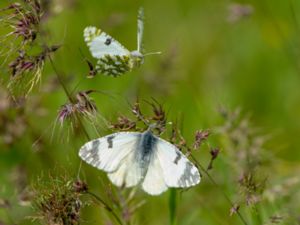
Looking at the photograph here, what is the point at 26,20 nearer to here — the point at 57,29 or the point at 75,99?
the point at 75,99

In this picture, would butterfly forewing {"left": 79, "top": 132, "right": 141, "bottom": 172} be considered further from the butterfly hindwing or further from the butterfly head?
the butterfly head

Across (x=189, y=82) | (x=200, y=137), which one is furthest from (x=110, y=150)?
(x=189, y=82)

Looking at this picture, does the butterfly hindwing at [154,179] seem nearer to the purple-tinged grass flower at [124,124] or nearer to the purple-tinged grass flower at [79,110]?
the purple-tinged grass flower at [124,124]

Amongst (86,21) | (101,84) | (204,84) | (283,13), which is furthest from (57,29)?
(283,13)

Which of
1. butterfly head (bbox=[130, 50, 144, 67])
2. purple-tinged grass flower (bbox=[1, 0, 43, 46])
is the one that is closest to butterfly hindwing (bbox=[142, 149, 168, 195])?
butterfly head (bbox=[130, 50, 144, 67])

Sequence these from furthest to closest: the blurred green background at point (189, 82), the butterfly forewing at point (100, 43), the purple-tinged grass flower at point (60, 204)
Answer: the blurred green background at point (189, 82) < the butterfly forewing at point (100, 43) < the purple-tinged grass flower at point (60, 204)

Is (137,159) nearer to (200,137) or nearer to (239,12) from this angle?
(200,137)

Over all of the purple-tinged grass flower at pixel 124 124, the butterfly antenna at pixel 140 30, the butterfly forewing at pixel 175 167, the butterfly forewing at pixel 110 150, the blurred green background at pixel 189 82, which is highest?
the butterfly antenna at pixel 140 30

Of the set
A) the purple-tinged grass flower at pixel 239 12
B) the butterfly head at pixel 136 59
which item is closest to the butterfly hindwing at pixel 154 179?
the butterfly head at pixel 136 59
